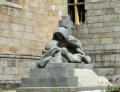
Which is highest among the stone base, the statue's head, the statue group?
the statue's head

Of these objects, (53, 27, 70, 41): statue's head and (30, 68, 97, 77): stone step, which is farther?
(53, 27, 70, 41): statue's head

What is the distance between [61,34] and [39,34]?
6411 mm

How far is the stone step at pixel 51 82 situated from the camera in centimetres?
1030

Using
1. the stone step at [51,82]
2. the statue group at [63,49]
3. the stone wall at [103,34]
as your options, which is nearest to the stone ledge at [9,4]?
the stone wall at [103,34]

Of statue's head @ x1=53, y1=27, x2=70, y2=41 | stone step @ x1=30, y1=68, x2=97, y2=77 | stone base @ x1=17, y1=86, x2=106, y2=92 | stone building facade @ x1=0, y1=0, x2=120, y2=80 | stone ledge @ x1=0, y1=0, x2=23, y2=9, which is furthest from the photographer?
stone ledge @ x1=0, y1=0, x2=23, y2=9

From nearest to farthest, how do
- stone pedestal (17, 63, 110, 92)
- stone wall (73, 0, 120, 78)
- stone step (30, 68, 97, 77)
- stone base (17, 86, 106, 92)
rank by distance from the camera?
1. stone base (17, 86, 106, 92)
2. stone pedestal (17, 63, 110, 92)
3. stone step (30, 68, 97, 77)
4. stone wall (73, 0, 120, 78)

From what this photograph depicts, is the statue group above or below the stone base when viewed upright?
above

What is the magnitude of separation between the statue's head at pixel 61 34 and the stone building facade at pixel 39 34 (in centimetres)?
462

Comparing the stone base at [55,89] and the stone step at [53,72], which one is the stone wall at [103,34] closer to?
the stone base at [55,89]

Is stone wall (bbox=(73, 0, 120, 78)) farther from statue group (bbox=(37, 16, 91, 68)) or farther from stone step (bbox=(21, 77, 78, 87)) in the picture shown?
stone step (bbox=(21, 77, 78, 87))

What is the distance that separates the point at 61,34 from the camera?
11.6m

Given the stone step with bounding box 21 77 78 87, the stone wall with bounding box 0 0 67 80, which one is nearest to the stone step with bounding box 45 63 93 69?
the stone step with bounding box 21 77 78 87

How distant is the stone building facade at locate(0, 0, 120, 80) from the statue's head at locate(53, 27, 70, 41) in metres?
4.62

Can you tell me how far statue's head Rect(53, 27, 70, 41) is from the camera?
1159cm
